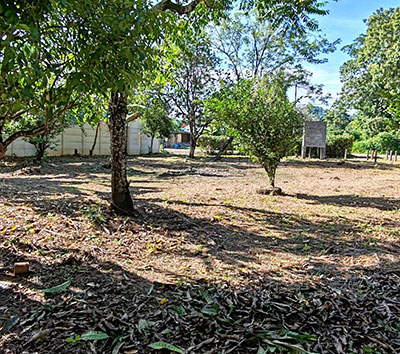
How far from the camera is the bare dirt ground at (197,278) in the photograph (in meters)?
1.83

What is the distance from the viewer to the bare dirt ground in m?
1.83

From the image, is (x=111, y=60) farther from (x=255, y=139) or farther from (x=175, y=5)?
(x=255, y=139)

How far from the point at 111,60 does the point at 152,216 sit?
3.06 metres

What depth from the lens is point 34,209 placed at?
14.1 feet

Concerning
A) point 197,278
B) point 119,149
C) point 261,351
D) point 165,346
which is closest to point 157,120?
point 119,149

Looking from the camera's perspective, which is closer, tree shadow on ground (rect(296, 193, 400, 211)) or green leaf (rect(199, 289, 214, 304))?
green leaf (rect(199, 289, 214, 304))

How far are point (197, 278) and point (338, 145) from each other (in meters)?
21.6

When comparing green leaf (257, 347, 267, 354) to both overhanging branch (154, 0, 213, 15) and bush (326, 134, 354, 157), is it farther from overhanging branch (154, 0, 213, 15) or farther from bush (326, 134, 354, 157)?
bush (326, 134, 354, 157)

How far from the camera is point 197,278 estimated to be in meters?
2.67

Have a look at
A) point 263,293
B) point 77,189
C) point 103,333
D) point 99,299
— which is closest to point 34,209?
point 77,189

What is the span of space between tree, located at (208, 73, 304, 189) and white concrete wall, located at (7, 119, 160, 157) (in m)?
9.84

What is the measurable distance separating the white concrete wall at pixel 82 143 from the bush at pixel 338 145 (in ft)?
42.7

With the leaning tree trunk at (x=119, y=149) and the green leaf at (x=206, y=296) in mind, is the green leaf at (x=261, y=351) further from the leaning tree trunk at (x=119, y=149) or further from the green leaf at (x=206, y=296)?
the leaning tree trunk at (x=119, y=149)

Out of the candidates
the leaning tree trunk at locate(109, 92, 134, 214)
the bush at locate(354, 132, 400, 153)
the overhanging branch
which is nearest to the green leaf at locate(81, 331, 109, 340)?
the leaning tree trunk at locate(109, 92, 134, 214)
